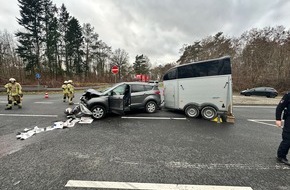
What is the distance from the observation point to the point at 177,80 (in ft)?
23.6

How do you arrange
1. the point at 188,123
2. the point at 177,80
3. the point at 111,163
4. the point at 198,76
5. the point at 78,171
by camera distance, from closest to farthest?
the point at 78,171, the point at 111,163, the point at 188,123, the point at 198,76, the point at 177,80

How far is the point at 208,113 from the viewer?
22.2ft

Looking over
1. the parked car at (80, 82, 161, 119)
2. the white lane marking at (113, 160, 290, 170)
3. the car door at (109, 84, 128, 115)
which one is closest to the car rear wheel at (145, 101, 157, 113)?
the parked car at (80, 82, 161, 119)

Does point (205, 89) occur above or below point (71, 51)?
below

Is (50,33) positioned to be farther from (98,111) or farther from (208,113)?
(208,113)

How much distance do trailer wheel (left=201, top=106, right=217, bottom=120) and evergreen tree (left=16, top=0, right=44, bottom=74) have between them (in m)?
35.7

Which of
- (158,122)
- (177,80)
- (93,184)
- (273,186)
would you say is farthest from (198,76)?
(93,184)

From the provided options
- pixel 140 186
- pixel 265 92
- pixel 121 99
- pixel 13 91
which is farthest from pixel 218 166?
pixel 265 92

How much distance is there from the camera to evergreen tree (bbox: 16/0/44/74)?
2728cm

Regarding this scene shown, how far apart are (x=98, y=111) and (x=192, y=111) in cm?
462

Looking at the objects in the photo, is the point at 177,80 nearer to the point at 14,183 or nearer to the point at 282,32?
the point at 14,183

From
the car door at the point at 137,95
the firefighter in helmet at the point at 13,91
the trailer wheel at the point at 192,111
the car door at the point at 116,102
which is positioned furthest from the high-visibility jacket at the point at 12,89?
the trailer wheel at the point at 192,111

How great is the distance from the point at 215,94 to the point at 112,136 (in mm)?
4934

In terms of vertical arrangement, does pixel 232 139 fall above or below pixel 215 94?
below
